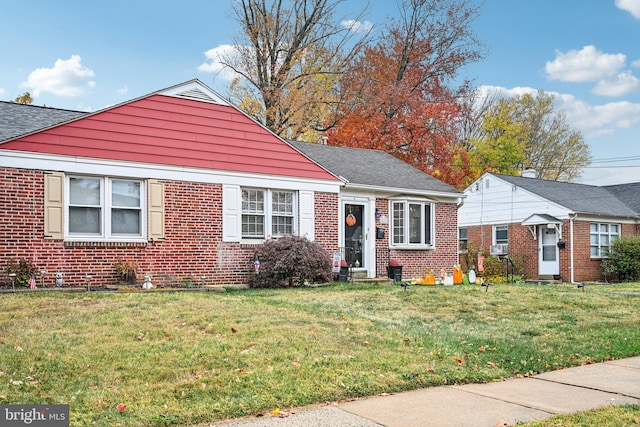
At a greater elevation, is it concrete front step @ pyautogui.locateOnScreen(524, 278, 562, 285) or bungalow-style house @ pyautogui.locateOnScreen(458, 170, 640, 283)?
bungalow-style house @ pyautogui.locateOnScreen(458, 170, 640, 283)

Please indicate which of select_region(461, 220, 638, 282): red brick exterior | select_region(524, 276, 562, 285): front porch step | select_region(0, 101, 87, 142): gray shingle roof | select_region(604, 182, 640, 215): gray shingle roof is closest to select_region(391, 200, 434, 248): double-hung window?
select_region(524, 276, 562, 285): front porch step

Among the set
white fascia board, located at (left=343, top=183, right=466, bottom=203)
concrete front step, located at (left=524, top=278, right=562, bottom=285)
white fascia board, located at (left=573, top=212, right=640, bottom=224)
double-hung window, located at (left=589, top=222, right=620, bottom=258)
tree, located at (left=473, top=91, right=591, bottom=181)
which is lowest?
concrete front step, located at (left=524, top=278, right=562, bottom=285)

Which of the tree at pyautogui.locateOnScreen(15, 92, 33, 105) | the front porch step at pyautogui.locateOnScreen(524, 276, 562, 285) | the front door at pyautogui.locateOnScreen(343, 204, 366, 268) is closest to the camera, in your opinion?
the front door at pyautogui.locateOnScreen(343, 204, 366, 268)

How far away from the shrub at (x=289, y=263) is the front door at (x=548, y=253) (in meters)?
12.5

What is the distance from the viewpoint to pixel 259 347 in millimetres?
7094

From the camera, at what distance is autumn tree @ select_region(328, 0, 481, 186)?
94.4ft

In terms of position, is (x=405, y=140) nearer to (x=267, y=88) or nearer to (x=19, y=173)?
(x=267, y=88)

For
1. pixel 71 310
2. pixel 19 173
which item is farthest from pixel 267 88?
pixel 71 310

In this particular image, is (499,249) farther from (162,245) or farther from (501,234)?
(162,245)

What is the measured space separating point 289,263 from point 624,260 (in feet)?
51.0

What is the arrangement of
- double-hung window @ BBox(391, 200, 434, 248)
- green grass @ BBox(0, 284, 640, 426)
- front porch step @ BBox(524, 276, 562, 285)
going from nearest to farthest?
green grass @ BBox(0, 284, 640, 426), double-hung window @ BBox(391, 200, 434, 248), front porch step @ BBox(524, 276, 562, 285)

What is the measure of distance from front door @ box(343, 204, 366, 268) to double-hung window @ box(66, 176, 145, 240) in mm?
6014

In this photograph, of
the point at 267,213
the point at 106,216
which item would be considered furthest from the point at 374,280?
the point at 106,216

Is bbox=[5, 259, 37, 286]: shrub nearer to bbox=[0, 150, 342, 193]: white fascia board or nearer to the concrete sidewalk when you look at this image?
bbox=[0, 150, 342, 193]: white fascia board
